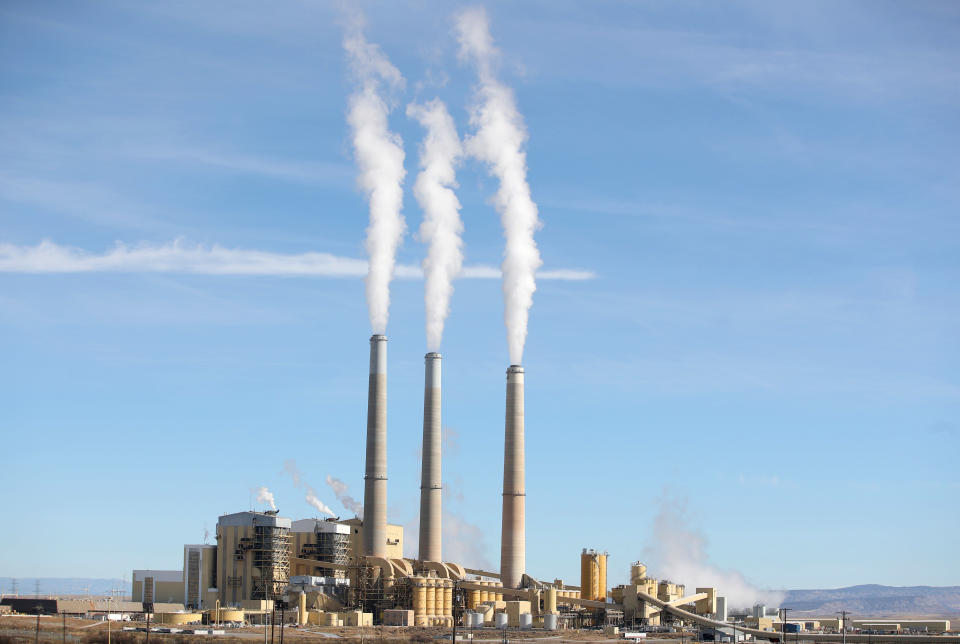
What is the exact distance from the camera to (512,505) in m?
111

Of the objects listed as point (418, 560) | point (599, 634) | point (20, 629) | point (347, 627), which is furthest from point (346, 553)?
point (20, 629)

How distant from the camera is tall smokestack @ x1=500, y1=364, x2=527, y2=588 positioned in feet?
364

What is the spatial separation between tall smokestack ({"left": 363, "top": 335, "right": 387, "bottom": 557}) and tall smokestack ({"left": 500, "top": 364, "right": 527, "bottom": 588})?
37.3 ft

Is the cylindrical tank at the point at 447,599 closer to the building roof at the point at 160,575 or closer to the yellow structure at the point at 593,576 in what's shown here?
the yellow structure at the point at 593,576

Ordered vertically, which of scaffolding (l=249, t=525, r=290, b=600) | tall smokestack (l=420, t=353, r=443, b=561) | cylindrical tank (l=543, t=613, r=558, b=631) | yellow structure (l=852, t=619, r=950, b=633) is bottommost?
yellow structure (l=852, t=619, r=950, b=633)

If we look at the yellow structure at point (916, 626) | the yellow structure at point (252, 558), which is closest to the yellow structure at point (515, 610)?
the yellow structure at point (252, 558)

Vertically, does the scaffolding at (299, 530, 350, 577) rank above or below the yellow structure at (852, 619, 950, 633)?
above

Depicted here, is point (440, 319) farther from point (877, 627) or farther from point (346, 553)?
point (877, 627)

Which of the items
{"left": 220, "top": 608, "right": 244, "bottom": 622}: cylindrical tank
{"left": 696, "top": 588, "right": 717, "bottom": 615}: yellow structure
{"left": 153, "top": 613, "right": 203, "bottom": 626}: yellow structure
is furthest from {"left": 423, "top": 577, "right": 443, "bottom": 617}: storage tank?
{"left": 696, "top": 588, "right": 717, "bottom": 615}: yellow structure

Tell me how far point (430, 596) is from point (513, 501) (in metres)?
11.4

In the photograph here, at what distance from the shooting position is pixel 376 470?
112m

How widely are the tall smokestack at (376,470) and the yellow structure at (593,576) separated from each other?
20.2m

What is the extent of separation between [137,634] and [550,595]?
126 ft

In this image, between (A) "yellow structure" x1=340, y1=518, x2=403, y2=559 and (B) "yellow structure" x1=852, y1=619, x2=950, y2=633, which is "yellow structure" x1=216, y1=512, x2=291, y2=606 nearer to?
(A) "yellow structure" x1=340, y1=518, x2=403, y2=559
